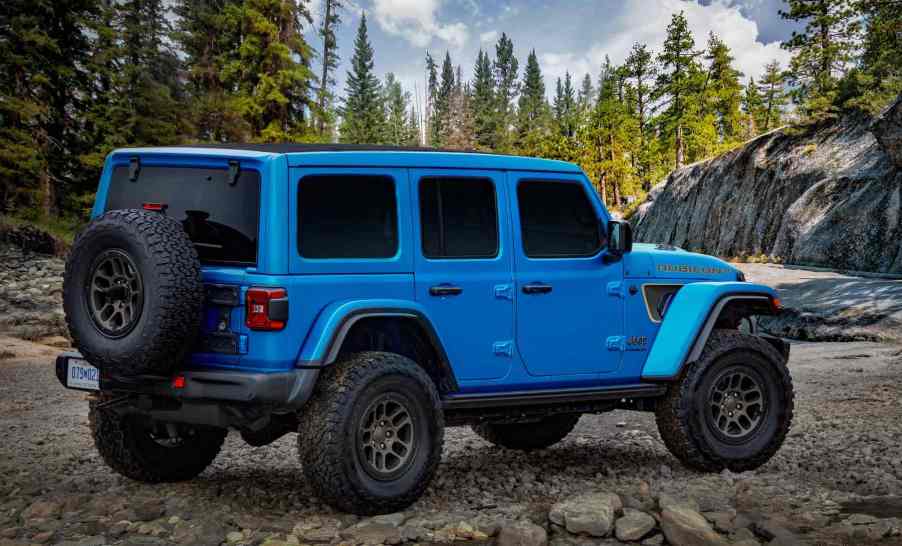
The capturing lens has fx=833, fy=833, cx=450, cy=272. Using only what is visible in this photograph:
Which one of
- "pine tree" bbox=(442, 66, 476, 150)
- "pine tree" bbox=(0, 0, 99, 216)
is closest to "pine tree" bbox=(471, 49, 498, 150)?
"pine tree" bbox=(442, 66, 476, 150)

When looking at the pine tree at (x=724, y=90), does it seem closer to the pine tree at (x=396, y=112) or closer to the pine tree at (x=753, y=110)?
the pine tree at (x=753, y=110)

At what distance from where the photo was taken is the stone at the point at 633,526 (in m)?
4.38

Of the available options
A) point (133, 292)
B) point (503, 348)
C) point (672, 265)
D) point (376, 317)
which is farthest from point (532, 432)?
point (133, 292)

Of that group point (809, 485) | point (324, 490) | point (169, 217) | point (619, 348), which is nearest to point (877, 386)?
point (809, 485)

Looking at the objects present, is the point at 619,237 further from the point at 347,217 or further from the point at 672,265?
the point at 347,217

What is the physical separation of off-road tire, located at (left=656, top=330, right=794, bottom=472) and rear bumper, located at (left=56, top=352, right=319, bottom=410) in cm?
285

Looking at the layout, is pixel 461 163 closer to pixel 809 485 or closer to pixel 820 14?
Answer: pixel 809 485

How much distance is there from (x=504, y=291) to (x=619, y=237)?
0.99 metres

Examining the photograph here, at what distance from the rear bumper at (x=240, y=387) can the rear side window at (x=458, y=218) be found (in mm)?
1156

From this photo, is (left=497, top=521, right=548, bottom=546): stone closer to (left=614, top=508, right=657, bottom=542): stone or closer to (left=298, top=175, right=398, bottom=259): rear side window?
(left=614, top=508, right=657, bottom=542): stone

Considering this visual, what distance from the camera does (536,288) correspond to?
5445mm

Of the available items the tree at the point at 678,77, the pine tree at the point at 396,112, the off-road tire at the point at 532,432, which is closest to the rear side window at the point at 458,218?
the off-road tire at the point at 532,432

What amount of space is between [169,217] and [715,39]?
58.9 metres

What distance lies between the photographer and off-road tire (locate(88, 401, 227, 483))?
17.9 feet
